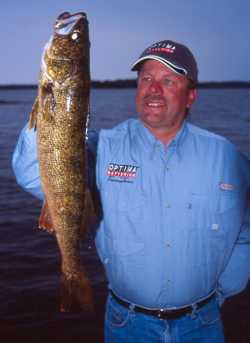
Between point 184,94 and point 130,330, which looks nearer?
point 130,330

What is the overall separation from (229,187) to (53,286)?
19.6 feet

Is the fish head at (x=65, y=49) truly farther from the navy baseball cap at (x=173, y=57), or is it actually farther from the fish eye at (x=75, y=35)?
the navy baseball cap at (x=173, y=57)

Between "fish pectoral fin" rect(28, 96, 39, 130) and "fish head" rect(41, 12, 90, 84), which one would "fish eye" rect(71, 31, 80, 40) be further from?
"fish pectoral fin" rect(28, 96, 39, 130)

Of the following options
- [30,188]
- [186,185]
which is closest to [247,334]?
[186,185]

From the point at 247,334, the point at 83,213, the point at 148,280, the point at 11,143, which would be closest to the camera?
the point at 83,213

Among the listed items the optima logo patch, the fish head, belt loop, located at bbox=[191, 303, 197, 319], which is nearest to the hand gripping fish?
the fish head

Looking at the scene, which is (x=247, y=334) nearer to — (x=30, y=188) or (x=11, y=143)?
(x=30, y=188)

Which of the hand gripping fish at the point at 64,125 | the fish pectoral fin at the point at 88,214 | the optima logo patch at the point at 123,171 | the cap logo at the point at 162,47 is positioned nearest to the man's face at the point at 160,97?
the cap logo at the point at 162,47

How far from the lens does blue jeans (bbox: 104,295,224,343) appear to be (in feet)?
11.2

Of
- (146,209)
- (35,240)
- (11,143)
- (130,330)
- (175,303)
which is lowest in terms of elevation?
(11,143)

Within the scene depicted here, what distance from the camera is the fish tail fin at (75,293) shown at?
3.40 m

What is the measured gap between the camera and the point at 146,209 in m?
3.40

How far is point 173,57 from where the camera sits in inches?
141

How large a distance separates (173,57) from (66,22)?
1.09m
